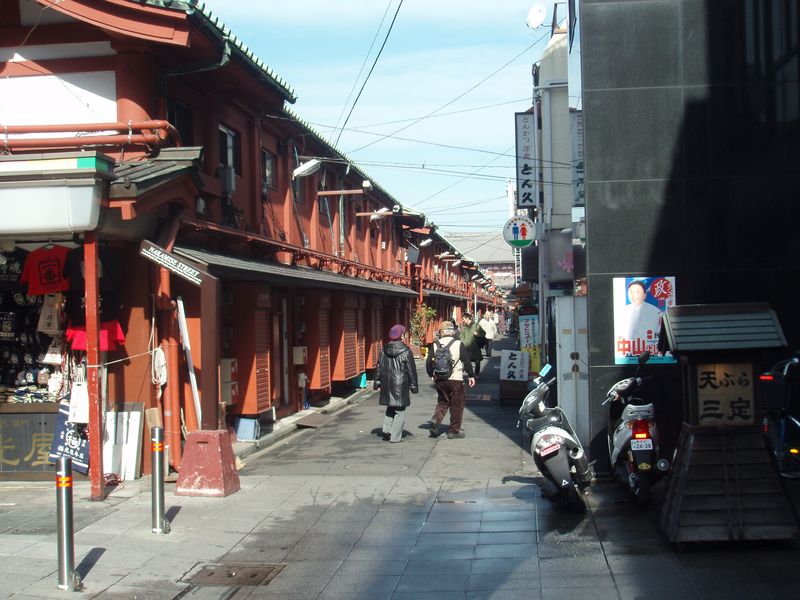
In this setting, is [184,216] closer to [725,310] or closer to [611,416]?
[611,416]

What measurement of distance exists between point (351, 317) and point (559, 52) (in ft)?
26.3

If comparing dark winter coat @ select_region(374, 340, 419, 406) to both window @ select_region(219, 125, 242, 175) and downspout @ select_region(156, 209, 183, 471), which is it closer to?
downspout @ select_region(156, 209, 183, 471)

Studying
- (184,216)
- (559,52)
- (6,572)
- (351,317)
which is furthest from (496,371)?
(6,572)

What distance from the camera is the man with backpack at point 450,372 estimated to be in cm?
1320

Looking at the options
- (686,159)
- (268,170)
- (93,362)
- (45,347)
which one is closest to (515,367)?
(268,170)

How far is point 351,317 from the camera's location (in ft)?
68.5

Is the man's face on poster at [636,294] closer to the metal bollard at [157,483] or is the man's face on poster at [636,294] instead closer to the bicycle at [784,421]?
the bicycle at [784,421]

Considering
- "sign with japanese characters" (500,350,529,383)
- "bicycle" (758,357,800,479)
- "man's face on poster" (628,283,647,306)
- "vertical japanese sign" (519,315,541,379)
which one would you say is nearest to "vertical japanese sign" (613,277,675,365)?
"man's face on poster" (628,283,647,306)

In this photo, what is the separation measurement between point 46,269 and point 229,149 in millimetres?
4685

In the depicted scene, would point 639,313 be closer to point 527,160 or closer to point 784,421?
point 784,421

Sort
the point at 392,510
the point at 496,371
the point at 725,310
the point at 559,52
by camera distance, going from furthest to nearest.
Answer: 1. the point at 496,371
2. the point at 559,52
3. the point at 392,510
4. the point at 725,310

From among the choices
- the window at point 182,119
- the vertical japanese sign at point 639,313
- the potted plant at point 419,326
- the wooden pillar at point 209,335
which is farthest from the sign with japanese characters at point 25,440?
the potted plant at point 419,326

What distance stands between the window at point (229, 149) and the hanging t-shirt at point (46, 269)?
3.64 m

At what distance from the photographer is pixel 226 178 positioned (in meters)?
13.2
